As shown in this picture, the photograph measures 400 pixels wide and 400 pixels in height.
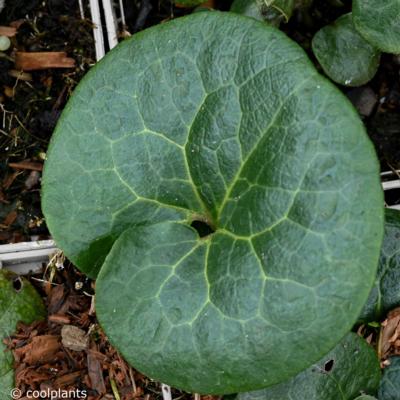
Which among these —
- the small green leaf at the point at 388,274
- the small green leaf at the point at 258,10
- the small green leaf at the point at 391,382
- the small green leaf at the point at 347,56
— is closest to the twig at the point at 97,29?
the small green leaf at the point at 258,10

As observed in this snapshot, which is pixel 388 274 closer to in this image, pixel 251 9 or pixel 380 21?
pixel 380 21

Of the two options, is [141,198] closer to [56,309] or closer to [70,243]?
[70,243]

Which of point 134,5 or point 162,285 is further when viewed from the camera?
point 134,5

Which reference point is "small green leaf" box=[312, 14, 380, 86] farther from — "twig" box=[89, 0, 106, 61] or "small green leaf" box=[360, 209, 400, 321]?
"twig" box=[89, 0, 106, 61]

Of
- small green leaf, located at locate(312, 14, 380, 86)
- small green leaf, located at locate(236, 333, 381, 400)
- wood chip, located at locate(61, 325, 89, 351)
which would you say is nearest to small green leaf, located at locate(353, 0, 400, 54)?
small green leaf, located at locate(312, 14, 380, 86)

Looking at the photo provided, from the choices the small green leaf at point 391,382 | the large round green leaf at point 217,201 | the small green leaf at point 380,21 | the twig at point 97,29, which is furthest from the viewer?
the twig at point 97,29

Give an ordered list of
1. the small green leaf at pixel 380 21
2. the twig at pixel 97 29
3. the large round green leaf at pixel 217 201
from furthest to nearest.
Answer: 1. the twig at pixel 97 29
2. the small green leaf at pixel 380 21
3. the large round green leaf at pixel 217 201

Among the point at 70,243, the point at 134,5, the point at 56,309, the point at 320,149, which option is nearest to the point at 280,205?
the point at 320,149

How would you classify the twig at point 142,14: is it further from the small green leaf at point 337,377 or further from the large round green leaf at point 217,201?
the small green leaf at point 337,377
